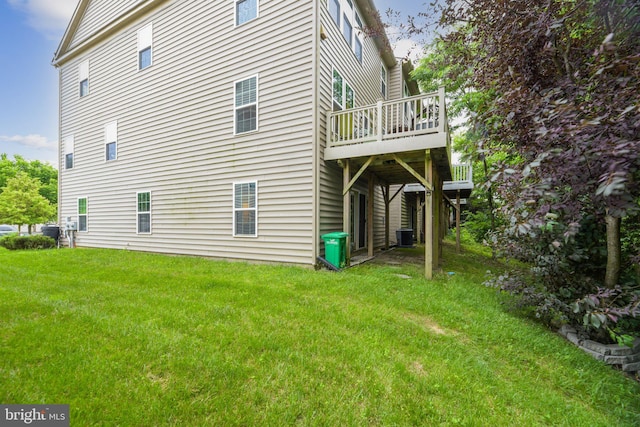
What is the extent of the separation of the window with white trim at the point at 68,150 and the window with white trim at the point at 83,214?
5.99ft

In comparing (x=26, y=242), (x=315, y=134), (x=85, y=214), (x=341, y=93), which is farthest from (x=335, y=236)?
(x=26, y=242)

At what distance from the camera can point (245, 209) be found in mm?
7320

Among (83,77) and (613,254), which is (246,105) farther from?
(83,77)

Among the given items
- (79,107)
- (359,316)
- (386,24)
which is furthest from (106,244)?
(386,24)

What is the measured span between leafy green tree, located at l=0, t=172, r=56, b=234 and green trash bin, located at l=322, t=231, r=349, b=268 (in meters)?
25.8

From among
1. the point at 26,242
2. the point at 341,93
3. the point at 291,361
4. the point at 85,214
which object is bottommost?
the point at 291,361

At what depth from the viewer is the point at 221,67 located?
7.73m

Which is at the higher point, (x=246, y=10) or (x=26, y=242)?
(x=246, y=10)

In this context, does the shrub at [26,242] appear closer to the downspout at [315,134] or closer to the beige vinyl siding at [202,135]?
the beige vinyl siding at [202,135]

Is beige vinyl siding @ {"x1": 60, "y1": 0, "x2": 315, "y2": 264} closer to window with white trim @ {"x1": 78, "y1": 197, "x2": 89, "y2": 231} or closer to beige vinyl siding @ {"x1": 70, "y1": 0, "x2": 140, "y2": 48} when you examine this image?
window with white trim @ {"x1": 78, "y1": 197, "x2": 89, "y2": 231}

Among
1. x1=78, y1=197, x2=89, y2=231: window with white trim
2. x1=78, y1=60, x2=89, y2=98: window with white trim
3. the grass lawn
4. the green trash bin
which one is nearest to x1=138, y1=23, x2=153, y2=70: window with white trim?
x1=78, y1=60, x2=89, y2=98: window with white trim

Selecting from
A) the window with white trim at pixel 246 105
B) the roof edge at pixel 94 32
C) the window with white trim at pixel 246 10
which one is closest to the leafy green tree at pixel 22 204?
the roof edge at pixel 94 32

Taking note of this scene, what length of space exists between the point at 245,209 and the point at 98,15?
10.7 metres

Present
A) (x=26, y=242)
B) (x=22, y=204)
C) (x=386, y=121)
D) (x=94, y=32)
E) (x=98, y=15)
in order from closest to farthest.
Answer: (x=386, y=121) → (x=26, y=242) → (x=94, y=32) → (x=98, y=15) → (x=22, y=204)
